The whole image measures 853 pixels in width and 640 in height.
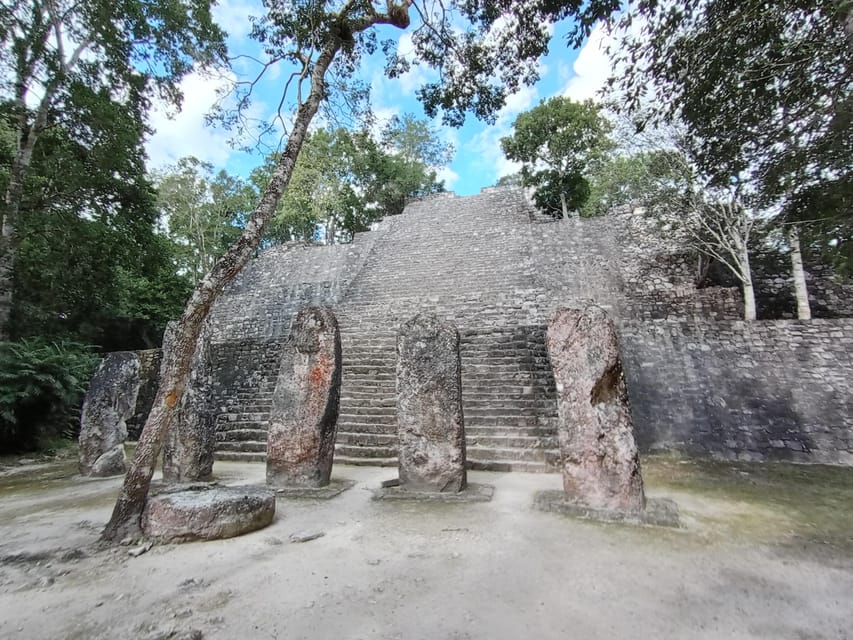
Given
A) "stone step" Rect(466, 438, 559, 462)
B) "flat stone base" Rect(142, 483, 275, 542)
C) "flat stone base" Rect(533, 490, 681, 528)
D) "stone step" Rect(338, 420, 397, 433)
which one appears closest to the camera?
"flat stone base" Rect(142, 483, 275, 542)

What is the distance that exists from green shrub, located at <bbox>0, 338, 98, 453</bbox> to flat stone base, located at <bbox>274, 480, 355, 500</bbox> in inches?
240

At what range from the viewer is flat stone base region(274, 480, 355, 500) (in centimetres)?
481

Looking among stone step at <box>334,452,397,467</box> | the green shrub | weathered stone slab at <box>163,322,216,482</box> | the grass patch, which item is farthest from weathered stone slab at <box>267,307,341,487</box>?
the green shrub

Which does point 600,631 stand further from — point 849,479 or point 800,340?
point 800,340

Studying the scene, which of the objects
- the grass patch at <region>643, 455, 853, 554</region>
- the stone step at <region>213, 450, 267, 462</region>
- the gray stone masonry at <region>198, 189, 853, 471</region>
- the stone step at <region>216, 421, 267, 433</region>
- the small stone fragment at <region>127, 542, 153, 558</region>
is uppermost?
the gray stone masonry at <region>198, 189, 853, 471</region>

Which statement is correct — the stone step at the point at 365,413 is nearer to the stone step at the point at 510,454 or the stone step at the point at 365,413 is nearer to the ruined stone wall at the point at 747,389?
the stone step at the point at 510,454

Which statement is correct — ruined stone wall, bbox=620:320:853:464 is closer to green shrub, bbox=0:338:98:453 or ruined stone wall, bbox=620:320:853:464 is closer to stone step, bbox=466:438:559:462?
stone step, bbox=466:438:559:462

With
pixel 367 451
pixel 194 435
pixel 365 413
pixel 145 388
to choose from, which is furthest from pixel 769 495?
pixel 145 388

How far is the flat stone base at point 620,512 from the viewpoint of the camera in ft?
12.5

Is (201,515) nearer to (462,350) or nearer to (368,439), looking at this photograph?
(368,439)

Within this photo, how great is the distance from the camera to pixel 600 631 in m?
2.20

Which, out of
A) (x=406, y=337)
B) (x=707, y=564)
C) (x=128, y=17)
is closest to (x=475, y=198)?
(x=128, y=17)

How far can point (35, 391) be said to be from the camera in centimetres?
775

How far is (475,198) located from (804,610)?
55.6ft
